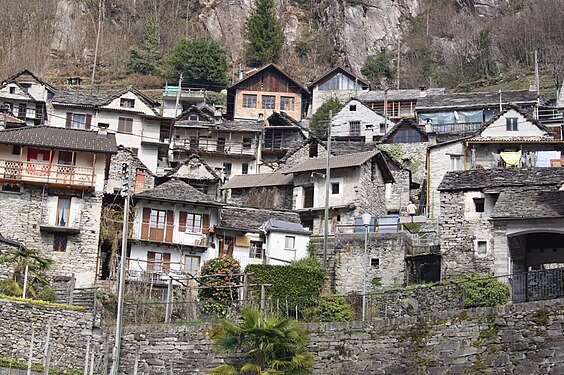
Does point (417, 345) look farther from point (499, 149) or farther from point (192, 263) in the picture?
point (499, 149)

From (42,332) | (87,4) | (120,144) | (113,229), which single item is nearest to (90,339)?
(42,332)

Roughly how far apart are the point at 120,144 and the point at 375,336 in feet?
114

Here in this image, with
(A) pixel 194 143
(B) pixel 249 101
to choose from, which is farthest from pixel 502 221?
(B) pixel 249 101

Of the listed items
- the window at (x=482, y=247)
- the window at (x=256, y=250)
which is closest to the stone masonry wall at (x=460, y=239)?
the window at (x=482, y=247)

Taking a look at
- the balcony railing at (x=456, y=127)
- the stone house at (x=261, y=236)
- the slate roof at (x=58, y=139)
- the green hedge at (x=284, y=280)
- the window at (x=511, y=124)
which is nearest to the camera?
the green hedge at (x=284, y=280)

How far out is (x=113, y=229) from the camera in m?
49.3

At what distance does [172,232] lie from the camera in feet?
164

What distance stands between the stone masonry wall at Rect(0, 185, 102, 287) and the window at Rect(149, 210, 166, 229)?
2.69 meters

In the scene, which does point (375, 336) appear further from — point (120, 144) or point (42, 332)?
point (120, 144)

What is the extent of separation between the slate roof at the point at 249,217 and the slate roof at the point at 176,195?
117 centimetres

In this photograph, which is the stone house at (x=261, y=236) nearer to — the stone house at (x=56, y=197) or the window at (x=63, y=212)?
the stone house at (x=56, y=197)

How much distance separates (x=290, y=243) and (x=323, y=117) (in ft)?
99.8

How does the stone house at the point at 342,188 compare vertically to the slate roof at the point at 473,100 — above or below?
below

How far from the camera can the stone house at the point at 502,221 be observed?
40594 millimetres
